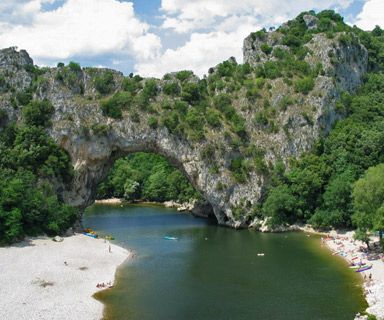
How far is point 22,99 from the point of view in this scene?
240 feet

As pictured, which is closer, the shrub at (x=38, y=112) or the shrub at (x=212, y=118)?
the shrub at (x=38, y=112)

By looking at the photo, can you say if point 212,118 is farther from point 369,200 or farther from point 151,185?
point 151,185

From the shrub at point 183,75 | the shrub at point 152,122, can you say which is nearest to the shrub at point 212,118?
the shrub at point 183,75

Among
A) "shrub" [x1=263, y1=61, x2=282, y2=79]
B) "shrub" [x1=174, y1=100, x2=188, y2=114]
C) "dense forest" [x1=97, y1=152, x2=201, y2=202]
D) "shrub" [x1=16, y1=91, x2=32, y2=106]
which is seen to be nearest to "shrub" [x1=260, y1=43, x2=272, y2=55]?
"shrub" [x1=263, y1=61, x2=282, y2=79]

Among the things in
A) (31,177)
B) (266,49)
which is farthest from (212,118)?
(31,177)

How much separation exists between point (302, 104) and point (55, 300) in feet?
189

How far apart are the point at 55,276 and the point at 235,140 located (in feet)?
137

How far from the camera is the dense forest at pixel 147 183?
106 metres

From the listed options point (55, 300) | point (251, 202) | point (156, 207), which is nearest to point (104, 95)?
point (251, 202)

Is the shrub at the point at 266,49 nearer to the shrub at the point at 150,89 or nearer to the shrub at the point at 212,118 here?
the shrub at the point at 212,118

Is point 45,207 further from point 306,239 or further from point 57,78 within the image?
point 306,239

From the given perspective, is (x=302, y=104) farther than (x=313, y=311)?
Yes

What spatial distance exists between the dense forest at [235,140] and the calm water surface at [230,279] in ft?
24.5

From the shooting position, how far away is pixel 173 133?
77438 millimetres
